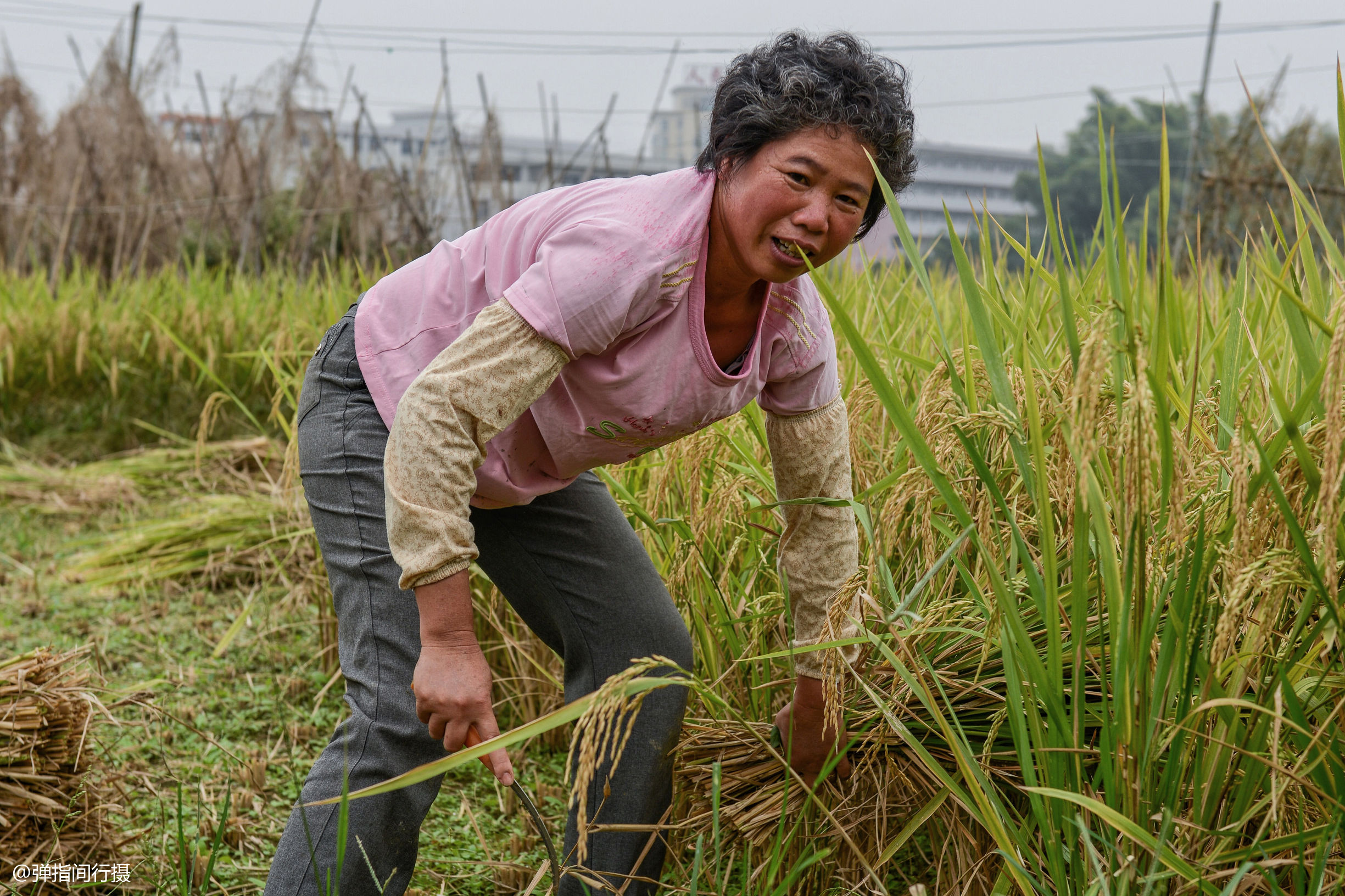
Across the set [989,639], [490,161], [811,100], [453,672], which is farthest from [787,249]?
[490,161]

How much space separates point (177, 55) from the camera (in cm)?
920

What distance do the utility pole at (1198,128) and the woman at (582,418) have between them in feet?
18.1

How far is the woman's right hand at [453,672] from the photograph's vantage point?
1206mm

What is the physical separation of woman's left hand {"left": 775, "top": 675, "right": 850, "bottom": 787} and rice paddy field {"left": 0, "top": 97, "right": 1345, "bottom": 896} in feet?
0.10

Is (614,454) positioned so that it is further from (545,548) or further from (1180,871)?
(1180,871)

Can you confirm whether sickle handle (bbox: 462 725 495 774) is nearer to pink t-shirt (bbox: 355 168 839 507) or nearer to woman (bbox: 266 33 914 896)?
woman (bbox: 266 33 914 896)

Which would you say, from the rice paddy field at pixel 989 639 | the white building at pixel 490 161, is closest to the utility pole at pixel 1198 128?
the white building at pixel 490 161

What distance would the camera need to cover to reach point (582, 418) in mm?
1410

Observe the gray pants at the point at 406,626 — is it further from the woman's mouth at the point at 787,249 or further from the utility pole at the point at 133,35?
the utility pole at the point at 133,35

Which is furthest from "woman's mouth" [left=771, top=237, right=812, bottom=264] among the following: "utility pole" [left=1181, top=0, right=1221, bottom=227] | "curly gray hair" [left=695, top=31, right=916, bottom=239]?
"utility pole" [left=1181, top=0, right=1221, bottom=227]

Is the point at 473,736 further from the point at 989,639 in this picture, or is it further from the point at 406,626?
the point at 989,639

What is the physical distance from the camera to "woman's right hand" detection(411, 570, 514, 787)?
3.96 ft

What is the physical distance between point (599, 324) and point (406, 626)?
464 millimetres

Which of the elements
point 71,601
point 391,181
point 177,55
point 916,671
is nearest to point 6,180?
point 177,55
